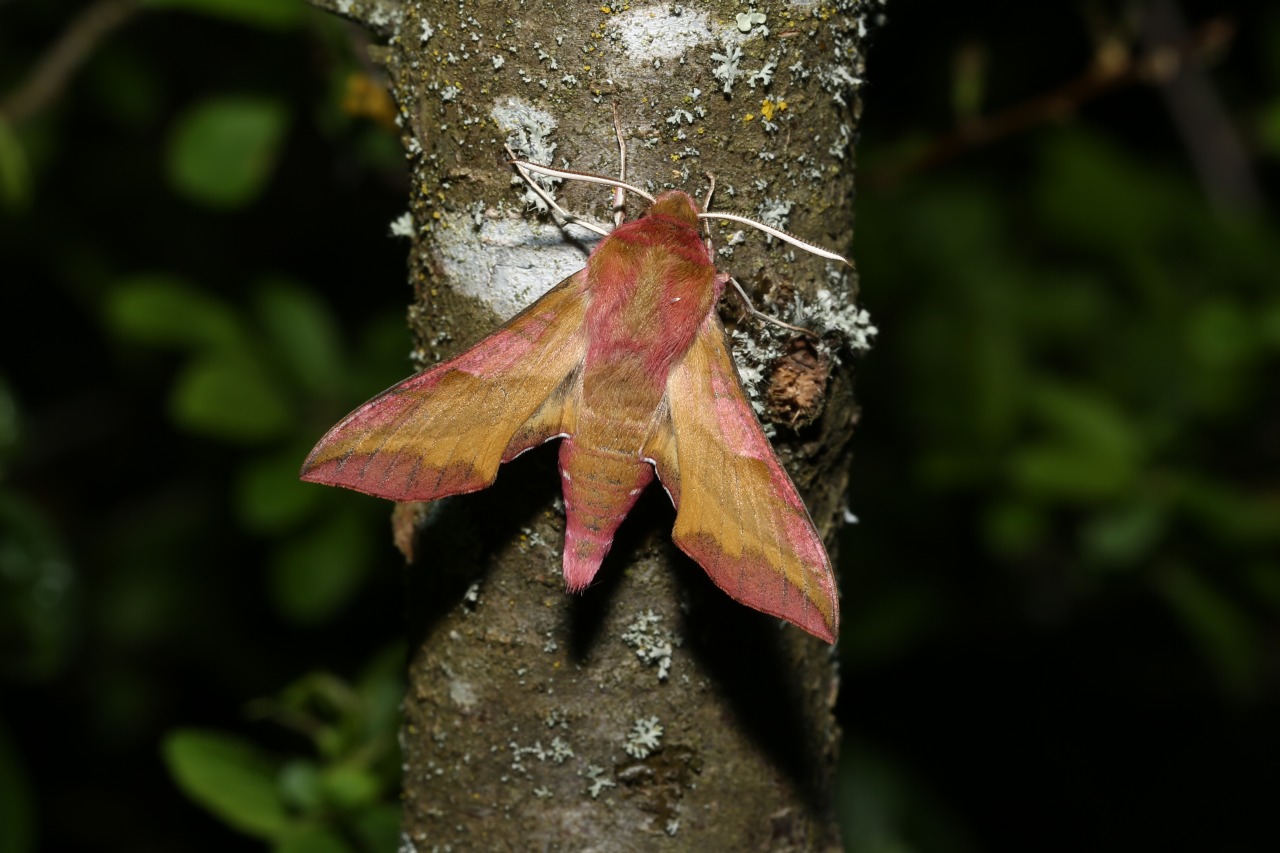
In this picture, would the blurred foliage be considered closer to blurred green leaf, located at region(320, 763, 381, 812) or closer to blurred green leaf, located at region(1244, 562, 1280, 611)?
blurred green leaf, located at region(320, 763, 381, 812)

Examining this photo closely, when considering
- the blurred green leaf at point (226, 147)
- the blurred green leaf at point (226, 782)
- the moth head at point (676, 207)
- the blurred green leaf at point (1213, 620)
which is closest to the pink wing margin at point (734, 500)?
the moth head at point (676, 207)

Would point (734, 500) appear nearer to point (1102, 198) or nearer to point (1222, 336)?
point (1222, 336)

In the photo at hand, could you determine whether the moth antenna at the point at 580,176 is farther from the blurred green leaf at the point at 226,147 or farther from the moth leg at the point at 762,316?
the blurred green leaf at the point at 226,147

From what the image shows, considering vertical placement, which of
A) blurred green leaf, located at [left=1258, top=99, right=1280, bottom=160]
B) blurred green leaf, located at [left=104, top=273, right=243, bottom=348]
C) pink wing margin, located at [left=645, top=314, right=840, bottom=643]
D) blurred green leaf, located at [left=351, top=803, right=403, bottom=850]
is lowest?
blurred green leaf, located at [left=351, top=803, right=403, bottom=850]

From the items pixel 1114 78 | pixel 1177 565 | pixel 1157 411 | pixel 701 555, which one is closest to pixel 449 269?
pixel 701 555

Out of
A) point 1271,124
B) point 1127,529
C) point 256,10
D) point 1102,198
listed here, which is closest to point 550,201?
point 256,10

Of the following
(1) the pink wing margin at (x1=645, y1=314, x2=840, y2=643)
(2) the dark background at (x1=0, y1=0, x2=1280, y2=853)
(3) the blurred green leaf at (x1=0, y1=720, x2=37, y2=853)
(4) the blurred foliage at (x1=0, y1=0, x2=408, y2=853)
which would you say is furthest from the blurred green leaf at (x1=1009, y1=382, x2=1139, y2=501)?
(3) the blurred green leaf at (x1=0, y1=720, x2=37, y2=853)

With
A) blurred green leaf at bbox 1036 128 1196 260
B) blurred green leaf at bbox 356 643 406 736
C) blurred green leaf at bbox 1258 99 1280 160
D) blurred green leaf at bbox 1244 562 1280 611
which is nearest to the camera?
blurred green leaf at bbox 356 643 406 736
